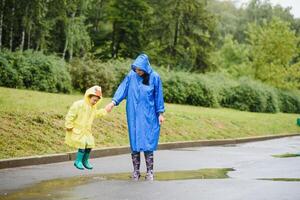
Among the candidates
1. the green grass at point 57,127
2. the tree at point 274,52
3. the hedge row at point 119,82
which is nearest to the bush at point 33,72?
the hedge row at point 119,82

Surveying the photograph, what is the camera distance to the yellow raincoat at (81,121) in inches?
386

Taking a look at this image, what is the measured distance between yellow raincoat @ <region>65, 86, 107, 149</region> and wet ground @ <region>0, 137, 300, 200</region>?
20.9 inches

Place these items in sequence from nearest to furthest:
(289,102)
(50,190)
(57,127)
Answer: (50,190), (57,127), (289,102)

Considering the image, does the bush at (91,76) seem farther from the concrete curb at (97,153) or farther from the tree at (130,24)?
the tree at (130,24)

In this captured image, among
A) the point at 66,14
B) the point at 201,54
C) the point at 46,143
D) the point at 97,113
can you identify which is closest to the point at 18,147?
the point at 46,143

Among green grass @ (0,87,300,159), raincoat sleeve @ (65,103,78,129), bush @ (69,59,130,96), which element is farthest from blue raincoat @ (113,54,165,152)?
bush @ (69,59,130,96)

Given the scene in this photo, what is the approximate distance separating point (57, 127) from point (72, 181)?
595 centimetres

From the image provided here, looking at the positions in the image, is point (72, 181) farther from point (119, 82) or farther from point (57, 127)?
point (119, 82)

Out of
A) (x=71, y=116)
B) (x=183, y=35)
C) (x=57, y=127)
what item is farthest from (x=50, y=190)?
(x=183, y=35)

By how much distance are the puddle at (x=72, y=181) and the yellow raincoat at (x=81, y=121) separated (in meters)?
0.60

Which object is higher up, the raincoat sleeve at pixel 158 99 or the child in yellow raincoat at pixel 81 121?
the raincoat sleeve at pixel 158 99

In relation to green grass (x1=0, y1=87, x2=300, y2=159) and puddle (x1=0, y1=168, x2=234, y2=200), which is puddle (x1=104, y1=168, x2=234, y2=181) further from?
green grass (x1=0, y1=87, x2=300, y2=159)

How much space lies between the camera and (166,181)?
894 centimetres

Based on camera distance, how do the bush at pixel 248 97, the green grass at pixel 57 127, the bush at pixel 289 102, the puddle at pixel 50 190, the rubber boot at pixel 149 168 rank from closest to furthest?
1. the puddle at pixel 50 190
2. the rubber boot at pixel 149 168
3. the green grass at pixel 57 127
4. the bush at pixel 248 97
5. the bush at pixel 289 102
